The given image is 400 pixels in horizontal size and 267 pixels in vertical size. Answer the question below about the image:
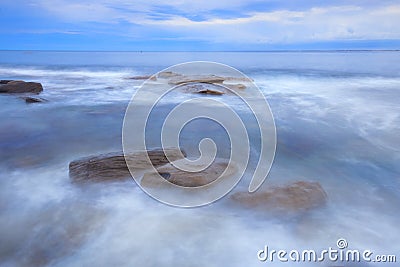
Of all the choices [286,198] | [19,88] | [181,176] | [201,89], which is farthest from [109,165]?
[19,88]

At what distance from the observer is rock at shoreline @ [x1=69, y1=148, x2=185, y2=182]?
4.77 m

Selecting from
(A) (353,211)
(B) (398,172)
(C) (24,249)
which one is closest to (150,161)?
(C) (24,249)

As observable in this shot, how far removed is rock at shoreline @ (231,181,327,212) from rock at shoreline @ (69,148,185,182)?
147cm

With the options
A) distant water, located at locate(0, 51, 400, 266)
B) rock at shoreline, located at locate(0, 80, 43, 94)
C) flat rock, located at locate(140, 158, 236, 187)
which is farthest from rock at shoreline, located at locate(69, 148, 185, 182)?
rock at shoreline, located at locate(0, 80, 43, 94)

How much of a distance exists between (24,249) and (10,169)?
2.36 metres

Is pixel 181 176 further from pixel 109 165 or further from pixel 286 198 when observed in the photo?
pixel 286 198

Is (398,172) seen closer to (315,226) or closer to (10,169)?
(315,226)

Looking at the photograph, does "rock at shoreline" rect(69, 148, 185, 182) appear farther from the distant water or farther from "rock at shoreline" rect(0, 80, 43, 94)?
"rock at shoreline" rect(0, 80, 43, 94)

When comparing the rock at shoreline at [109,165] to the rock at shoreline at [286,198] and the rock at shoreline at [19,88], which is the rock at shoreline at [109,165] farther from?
the rock at shoreline at [19,88]

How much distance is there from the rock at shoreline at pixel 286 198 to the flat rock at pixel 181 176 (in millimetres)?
451

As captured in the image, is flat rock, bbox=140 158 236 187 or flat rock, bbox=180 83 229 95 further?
flat rock, bbox=180 83 229 95

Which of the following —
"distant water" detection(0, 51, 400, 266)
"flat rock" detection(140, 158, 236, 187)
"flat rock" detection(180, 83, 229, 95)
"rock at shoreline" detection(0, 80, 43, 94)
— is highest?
"rock at shoreline" detection(0, 80, 43, 94)

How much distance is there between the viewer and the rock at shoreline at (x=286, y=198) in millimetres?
4059

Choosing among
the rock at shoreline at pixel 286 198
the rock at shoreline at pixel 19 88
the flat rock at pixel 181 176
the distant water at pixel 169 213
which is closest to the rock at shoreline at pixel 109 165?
the distant water at pixel 169 213
